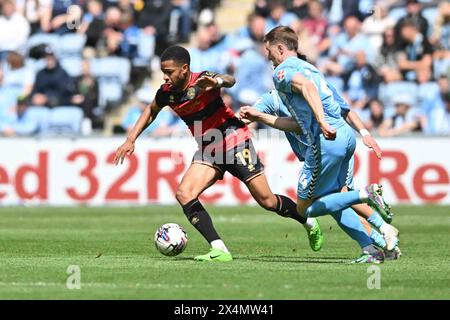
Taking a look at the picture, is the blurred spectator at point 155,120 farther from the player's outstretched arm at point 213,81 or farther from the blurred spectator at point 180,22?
the player's outstretched arm at point 213,81

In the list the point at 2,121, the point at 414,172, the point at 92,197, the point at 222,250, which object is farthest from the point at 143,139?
the point at 222,250

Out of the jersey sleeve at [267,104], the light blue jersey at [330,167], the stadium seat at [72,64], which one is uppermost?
the stadium seat at [72,64]

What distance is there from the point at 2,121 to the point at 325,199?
52.9 ft

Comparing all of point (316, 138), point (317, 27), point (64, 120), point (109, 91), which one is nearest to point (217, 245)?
point (316, 138)

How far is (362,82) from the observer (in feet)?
87.3

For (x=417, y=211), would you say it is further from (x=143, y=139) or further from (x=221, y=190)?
(x=143, y=139)

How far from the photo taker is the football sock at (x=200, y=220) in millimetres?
13531

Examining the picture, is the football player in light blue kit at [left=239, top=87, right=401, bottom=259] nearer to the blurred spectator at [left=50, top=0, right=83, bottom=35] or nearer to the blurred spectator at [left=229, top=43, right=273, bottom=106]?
the blurred spectator at [left=229, top=43, right=273, bottom=106]

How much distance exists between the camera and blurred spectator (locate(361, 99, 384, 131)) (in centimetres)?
2614

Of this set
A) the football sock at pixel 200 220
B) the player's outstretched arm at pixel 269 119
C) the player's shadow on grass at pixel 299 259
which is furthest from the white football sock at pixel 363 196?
the football sock at pixel 200 220

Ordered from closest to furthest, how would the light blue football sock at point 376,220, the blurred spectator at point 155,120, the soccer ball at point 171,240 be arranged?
the light blue football sock at point 376,220 → the soccer ball at point 171,240 → the blurred spectator at point 155,120

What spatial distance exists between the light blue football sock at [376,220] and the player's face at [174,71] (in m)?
2.74

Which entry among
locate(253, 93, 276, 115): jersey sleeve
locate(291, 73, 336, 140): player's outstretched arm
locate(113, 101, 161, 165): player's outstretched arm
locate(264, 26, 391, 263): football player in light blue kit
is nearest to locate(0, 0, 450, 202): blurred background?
locate(253, 93, 276, 115): jersey sleeve

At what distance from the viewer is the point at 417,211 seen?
22859mm
